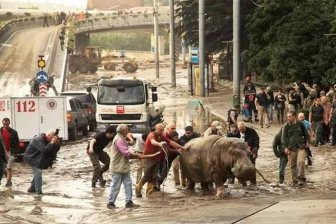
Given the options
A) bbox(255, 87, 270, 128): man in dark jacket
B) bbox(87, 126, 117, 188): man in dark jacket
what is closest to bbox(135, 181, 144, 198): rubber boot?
bbox(87, 126, 117, 188): man in dark jacket

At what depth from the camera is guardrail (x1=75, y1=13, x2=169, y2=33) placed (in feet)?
419

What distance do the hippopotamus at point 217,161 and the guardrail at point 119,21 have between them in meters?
109

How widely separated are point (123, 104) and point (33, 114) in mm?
Result: 5426

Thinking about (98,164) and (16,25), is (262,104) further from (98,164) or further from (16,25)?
(16,25)

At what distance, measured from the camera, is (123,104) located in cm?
3284

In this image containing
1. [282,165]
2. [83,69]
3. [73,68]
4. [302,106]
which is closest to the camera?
[282,165]

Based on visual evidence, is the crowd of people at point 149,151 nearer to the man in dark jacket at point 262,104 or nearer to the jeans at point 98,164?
the jeans at point 98,164

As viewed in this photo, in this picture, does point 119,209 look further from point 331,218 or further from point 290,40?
point 290,40

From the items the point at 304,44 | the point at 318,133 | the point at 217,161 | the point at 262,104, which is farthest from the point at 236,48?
the point at 217,161

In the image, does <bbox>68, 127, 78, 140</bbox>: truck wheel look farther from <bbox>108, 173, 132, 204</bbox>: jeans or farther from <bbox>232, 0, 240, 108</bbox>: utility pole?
<bbox>108, 173, 132, 204</bbox>: jeans

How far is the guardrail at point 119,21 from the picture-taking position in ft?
419

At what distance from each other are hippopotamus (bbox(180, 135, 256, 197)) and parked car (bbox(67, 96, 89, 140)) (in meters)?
14.2

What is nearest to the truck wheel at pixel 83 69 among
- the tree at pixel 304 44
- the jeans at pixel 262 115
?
the tree at pixel 304 44

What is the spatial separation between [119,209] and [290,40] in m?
24.1
